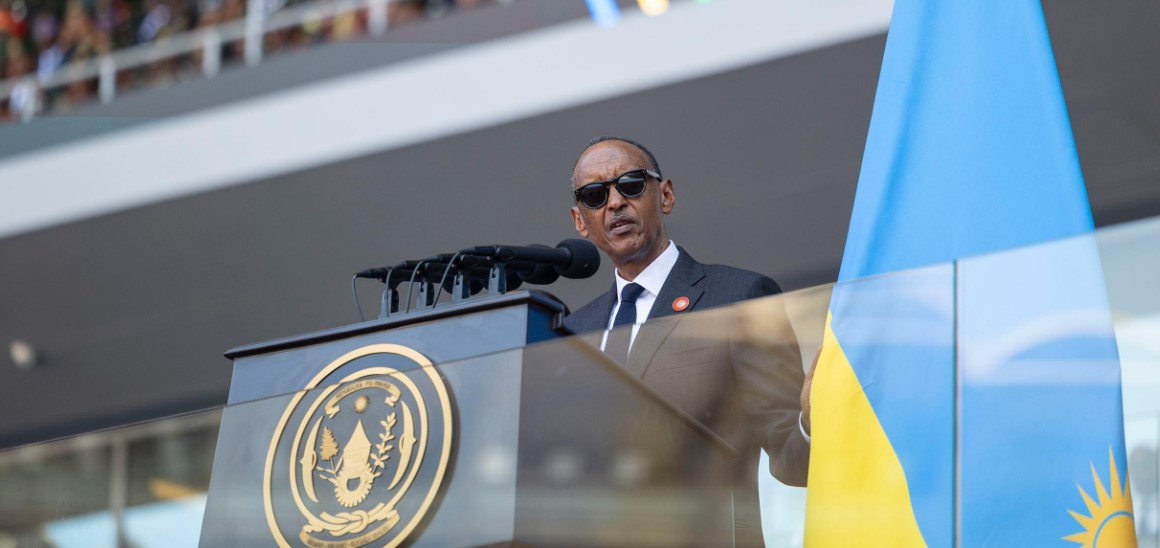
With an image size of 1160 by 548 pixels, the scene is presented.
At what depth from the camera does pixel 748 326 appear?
136 centimetres

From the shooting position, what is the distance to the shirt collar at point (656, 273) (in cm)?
201

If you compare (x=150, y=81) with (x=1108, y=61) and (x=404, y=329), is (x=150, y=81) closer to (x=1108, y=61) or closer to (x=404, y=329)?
(x=1108, y=61)

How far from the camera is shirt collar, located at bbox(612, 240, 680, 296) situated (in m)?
2.01

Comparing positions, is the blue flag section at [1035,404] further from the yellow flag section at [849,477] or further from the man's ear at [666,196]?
the man's ear at [666,196]

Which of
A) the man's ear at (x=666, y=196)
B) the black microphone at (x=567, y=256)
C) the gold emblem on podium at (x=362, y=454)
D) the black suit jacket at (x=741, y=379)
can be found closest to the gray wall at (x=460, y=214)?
the man's ear at (x=666, y=196)

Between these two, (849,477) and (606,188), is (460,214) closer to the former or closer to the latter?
(606,188)

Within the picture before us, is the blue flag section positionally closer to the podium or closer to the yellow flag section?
the yellow flag section

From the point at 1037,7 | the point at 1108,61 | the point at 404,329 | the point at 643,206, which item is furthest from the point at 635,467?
the point at 1108,61

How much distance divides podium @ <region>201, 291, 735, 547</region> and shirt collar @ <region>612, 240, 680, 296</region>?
23.1 inches

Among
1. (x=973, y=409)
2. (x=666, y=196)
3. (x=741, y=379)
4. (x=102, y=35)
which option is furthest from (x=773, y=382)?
(x=102, y=35)

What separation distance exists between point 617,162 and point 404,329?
68 cm

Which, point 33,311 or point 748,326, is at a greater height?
point 33,311

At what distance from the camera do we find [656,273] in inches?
79.8

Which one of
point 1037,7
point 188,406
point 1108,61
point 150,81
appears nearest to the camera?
point 1037,7
